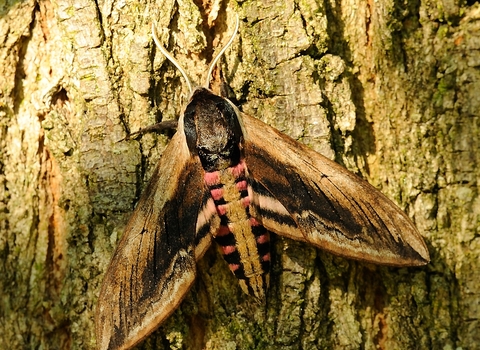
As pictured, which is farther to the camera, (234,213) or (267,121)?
(267,121)

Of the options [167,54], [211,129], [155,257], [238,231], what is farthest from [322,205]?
[167,54]

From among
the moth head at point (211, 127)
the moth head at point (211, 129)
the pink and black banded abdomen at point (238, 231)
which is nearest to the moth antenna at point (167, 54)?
the moth head at point (211, 127)

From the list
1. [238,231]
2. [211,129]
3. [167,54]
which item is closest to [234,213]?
[238,231]

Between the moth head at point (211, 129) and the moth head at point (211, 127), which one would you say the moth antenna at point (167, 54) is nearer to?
the moth head at point (211, 127)

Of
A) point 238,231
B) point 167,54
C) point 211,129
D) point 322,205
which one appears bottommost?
point 238,231

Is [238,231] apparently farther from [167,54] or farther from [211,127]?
[167,54]

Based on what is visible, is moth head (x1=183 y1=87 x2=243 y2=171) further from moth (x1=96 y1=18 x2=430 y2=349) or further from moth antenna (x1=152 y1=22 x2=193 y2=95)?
moth antenna (x1=152 y1=22 x2=193 y2=95)

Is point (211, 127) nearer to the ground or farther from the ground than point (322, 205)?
farther from the ground

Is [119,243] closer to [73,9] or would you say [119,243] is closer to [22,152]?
[22,152]
